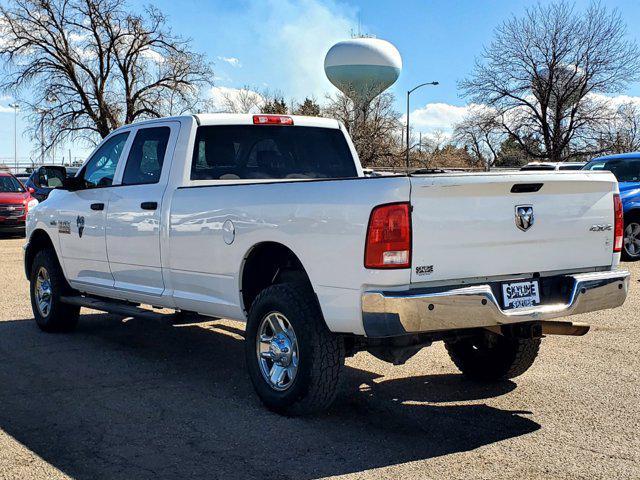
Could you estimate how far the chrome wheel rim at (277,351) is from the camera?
5117 mm

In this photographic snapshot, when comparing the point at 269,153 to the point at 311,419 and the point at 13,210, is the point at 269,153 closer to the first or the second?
the point at 311,419

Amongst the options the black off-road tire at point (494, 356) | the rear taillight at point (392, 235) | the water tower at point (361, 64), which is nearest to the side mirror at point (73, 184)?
the black off-road tire at point (494, 356)

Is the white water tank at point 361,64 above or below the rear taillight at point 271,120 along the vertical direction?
above

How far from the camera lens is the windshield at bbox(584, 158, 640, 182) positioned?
14500mm

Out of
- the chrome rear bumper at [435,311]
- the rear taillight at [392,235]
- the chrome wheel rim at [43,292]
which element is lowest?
the chrome wheel rim at [43,292]

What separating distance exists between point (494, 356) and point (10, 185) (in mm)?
18463

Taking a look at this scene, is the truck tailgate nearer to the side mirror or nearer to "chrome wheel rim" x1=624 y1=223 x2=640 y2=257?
the side mirror

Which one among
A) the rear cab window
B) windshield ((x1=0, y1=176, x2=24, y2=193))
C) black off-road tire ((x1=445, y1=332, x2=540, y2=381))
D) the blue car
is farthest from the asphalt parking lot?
windshield ((x1=0, y1=176, x2=24, y2=193))

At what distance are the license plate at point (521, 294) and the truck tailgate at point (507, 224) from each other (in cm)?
8

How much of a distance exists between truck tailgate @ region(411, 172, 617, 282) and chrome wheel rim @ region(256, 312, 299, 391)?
1.11 m

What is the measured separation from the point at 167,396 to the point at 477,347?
239 centimetres

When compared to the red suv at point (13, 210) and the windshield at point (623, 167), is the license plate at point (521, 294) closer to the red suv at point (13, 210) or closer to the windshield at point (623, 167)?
the windshield at point (623, 167)

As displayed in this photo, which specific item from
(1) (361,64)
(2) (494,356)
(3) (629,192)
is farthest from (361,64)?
(2) (494,356)

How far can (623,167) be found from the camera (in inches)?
575
